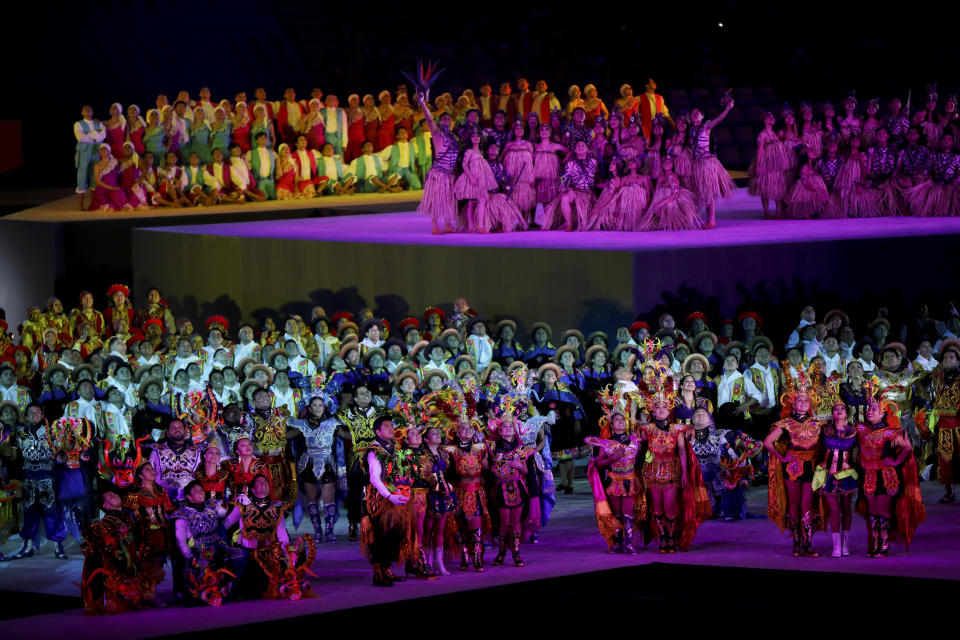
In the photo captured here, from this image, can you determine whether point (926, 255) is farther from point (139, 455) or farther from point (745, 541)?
point (139, 455)

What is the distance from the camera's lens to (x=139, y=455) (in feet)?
31.3

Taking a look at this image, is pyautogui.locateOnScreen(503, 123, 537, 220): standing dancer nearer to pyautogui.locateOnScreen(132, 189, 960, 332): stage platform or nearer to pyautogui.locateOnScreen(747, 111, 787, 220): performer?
pyautogui.locateOnScreen(132, 189, 960, 332): stage platform

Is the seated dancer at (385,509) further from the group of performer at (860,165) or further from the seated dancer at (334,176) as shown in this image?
the seated dancer at (334,176)

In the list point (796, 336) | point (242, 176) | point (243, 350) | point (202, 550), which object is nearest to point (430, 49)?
point (242, 176)

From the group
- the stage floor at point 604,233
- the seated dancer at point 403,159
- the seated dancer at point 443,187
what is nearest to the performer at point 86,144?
the stage floor at point 604,233

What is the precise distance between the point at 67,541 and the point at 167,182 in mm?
7893

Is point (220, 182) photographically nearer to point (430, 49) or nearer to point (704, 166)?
point (430, 49)

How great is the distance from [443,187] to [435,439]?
5942 mm

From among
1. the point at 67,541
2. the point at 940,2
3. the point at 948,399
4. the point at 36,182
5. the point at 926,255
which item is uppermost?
the point at 940,2

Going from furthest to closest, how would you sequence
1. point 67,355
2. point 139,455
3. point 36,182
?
point 36,182
point 67,355
point 139,455

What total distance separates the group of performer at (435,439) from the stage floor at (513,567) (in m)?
0.14

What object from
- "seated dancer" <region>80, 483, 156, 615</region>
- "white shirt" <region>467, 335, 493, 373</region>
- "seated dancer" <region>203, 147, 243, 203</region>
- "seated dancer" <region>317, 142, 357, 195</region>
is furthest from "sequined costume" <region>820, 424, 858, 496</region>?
"seated dancer" <region>317, 142, 357, 195</region>

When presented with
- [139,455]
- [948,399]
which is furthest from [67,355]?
[948,399]

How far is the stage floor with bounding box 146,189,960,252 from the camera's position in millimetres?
13812
